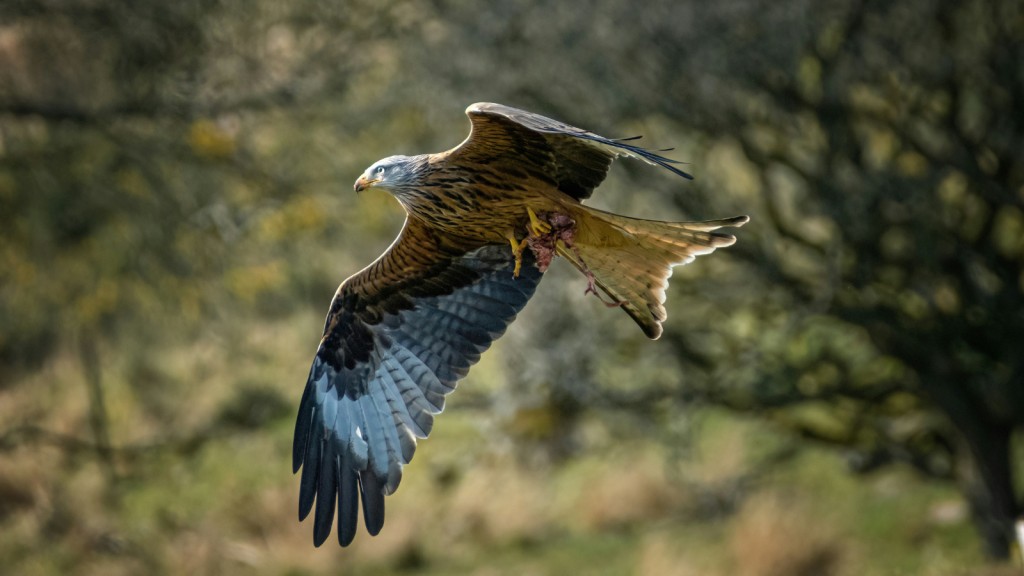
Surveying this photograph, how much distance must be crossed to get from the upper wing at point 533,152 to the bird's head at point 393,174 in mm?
177

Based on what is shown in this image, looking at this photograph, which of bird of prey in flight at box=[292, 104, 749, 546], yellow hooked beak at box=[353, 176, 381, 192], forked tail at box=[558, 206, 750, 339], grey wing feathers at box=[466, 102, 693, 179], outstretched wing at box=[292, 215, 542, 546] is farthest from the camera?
outstretched wing at box=[292, 215, 542, 546]

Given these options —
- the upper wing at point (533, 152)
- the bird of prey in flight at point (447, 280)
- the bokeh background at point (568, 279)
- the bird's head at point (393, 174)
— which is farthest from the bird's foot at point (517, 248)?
the bokeh background at point (568, 279)

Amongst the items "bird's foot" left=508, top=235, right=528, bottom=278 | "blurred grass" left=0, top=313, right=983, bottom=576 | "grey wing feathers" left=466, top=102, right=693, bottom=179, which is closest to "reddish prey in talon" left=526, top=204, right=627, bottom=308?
"bird's foot" left=508, top=235, right=528, bottom=278

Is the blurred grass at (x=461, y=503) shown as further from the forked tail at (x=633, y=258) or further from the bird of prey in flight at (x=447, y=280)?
the forked tail at (x=633, y=258)

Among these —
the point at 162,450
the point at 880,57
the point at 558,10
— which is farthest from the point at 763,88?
the point at 162,450

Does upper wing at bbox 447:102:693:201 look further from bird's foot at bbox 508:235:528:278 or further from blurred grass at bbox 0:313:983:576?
blurred grass at bbox 0:313:983:576

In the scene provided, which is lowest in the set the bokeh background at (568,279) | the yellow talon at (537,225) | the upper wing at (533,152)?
the yellow talon at (537,225)

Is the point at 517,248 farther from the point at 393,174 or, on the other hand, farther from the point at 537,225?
the point at 393,174

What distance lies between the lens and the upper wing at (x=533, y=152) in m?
3.25

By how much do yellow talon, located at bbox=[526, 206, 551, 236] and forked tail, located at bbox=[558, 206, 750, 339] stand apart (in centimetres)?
9

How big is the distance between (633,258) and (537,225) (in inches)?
17.2

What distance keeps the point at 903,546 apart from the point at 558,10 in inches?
205

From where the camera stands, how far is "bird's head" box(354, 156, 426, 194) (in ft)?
11.8

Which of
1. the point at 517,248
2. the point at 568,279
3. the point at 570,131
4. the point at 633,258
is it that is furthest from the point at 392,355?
the point at 568,279
